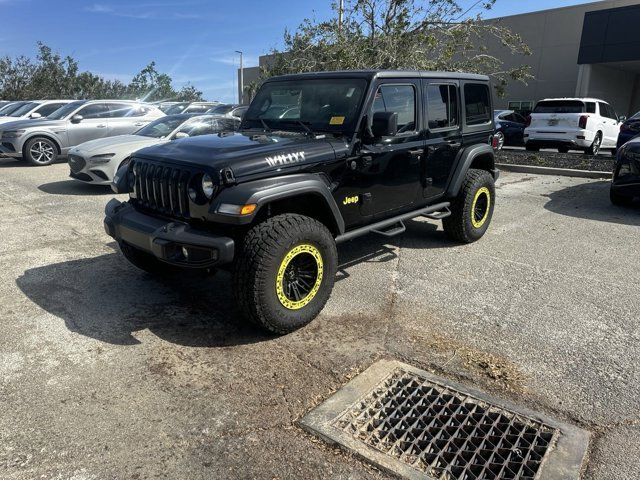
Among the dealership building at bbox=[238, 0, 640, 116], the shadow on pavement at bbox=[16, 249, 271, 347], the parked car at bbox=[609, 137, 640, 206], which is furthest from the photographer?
the dealership building at bbox=[238, 0, 640, 116]

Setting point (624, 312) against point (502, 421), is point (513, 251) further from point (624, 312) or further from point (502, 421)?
point (502, 421)

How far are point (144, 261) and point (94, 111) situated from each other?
9.72 metres

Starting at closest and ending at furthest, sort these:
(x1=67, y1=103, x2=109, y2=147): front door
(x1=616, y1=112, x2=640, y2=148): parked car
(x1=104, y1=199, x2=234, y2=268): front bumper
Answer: (x1=104, y1=199, x2=234, y2=268): front bumper, (x1=616, y1=112, x2=640, y2=148): parked car, (x1=67, y1=103, x2=109, y2=147): front door

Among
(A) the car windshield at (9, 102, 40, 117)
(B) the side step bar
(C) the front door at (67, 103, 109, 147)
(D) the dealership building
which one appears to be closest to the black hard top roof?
(B) the side step bar

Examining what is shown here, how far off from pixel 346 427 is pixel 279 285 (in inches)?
45.1

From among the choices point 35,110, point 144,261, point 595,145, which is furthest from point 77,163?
point 595,145

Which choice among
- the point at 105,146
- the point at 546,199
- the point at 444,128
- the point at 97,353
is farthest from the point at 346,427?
the point at 105,146

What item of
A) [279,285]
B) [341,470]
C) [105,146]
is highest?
[105,146]

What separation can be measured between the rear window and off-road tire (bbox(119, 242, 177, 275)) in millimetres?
13520

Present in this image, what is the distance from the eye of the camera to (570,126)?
1395cm

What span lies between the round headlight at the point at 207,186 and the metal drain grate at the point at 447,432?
1.68 meters

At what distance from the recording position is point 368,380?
2.99 metres

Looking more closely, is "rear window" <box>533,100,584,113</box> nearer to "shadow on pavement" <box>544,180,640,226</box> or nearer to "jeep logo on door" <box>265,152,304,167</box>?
"shadow on pavement" <box>544,180,640,226</box>

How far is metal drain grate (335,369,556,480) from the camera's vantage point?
2322 millimetres
